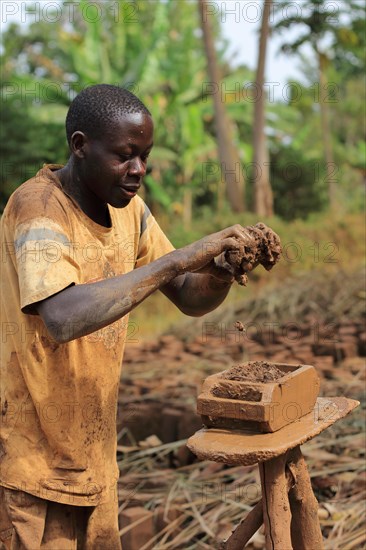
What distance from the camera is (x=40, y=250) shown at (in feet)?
6.59

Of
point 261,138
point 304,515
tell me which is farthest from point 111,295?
point 261,138

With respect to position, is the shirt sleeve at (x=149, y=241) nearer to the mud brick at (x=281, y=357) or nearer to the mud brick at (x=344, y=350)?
the mud brick at (x=281, y=357)

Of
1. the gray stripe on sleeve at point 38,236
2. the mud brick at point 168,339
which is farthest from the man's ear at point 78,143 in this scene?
the mud brick at point 168,339

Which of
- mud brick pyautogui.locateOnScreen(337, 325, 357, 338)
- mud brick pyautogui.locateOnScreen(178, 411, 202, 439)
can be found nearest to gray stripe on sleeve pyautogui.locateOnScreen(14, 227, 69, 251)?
mud brick pyautogui.locateOnScreen(178, 411, 202, 439)

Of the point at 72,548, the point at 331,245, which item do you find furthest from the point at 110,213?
the point at 331,245

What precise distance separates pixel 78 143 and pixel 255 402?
90 centimetres

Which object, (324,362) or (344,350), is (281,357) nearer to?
(324,362)

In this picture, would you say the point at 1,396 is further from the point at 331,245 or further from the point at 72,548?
the point at 331,245

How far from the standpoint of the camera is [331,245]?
460 inches

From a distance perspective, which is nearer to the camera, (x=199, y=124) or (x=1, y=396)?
(x=1, y=396)

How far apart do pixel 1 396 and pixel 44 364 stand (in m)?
0.20

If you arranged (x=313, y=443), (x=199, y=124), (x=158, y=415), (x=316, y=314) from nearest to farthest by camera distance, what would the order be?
1. (x=313, y=443)
2. (x=158, y=415)
3. (x=316, y=314)
4. (x=199, y=124)

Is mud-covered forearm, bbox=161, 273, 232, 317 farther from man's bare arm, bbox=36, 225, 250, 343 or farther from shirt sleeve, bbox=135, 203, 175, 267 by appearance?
man's bare arm, bbox=36, 225, 250, 343

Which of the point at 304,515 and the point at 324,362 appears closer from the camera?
the point at 304,515
